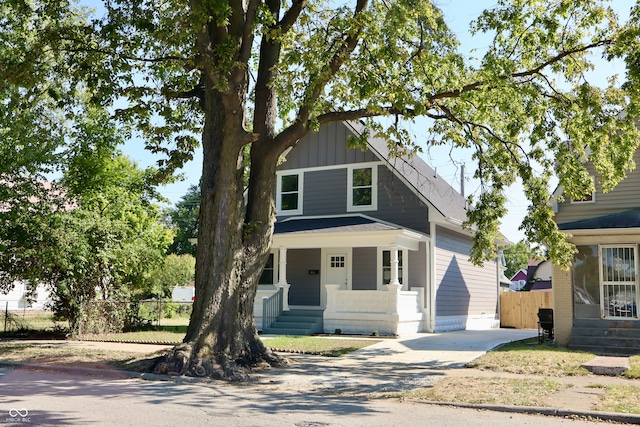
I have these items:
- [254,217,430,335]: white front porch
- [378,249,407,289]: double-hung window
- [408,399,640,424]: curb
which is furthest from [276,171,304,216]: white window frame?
[408,399,640,424]: curb

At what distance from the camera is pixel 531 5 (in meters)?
12.9

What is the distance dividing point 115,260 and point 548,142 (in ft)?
44.3

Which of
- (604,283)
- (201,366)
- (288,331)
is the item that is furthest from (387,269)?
(201,366)

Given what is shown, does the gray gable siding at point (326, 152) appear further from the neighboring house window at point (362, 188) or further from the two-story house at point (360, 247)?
the neighboring house window at point (362, 188)

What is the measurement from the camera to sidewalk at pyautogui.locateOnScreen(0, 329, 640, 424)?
9.01 m

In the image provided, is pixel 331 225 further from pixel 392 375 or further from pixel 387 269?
pixel 392 375

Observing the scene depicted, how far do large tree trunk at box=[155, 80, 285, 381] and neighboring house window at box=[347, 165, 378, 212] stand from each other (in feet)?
33.1

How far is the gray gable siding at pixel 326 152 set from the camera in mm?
22812

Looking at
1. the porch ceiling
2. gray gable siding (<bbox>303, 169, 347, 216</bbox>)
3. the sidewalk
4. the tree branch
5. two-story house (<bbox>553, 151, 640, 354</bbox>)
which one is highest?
the tree branch

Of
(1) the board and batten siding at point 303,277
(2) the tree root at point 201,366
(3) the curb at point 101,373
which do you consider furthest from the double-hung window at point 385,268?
(3) the curb at point 101,373

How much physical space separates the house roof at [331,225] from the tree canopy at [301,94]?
18.9ft

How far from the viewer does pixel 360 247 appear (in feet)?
72.1

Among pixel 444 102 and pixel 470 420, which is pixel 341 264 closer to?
pixel 444 102

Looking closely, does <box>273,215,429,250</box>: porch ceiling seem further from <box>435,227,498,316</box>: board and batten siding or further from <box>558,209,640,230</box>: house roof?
<box>558,209,640,230</box>: house roof
